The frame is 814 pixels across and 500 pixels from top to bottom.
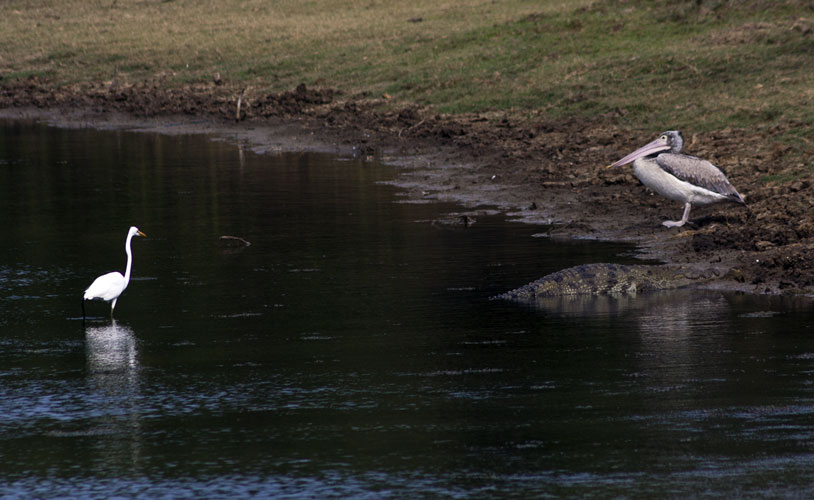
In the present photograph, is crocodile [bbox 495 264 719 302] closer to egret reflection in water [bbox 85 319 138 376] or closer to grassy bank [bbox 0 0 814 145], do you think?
egret reflection in water [bbox 85 319 138 376]

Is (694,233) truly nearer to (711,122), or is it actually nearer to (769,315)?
(769,315)

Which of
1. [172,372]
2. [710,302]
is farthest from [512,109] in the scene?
[172,372]

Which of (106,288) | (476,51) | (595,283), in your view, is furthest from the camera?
(476,51)

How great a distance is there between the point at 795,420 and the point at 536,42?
79.5 ft

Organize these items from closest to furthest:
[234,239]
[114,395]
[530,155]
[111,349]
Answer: [114,395] → [111,349] → [234,239] → [530,155]

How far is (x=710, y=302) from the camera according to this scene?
12703 millimetres

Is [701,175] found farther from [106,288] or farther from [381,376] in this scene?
[106,288]

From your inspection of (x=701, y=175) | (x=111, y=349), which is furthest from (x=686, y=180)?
(x=111, y=349)

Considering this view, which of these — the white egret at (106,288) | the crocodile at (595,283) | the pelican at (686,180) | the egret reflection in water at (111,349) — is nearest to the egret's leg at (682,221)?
the pelican at (686,180)

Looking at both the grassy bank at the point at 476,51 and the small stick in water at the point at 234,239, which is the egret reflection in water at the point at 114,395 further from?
the grassy bank at the point at 476,51

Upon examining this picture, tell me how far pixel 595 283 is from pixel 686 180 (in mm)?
3905

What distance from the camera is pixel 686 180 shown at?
54.0 feet

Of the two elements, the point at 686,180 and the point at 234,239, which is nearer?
the point at 686,180

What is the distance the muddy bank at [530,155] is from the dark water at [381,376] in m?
1.09
